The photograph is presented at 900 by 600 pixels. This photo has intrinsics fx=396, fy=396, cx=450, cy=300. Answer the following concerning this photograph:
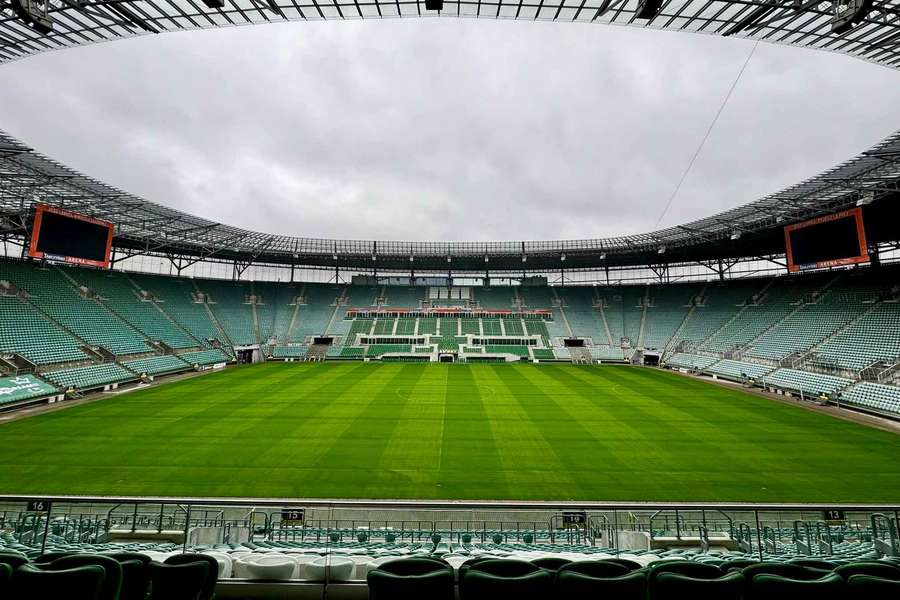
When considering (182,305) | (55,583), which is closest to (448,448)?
(55,583)

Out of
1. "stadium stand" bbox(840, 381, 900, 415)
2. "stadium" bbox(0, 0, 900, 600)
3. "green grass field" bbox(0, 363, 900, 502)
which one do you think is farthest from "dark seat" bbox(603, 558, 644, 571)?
"stadium stand" bbox(840, 381, 900, 415)

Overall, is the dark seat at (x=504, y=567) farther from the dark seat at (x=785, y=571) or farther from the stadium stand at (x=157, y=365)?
the stadium stand at (x=157, y=365)

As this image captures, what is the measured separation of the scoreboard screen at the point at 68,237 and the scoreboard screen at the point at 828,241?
54.1m

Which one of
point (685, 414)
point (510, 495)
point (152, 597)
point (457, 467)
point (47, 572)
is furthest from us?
point (685, 414)

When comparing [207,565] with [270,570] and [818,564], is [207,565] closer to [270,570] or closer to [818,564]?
[270,570]

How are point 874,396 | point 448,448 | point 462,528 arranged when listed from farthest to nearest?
point 874,396 → point 448,448 → point 462,528

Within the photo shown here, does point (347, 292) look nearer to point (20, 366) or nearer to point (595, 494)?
point (20, 366)

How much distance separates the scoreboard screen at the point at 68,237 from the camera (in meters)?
27.2

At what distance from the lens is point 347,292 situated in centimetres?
6212

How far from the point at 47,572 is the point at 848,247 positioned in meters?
39.7

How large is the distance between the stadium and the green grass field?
0.55 ft

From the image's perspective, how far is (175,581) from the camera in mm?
2881

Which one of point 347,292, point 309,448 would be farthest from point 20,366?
point 347,292

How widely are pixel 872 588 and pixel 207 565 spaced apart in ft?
15.1
